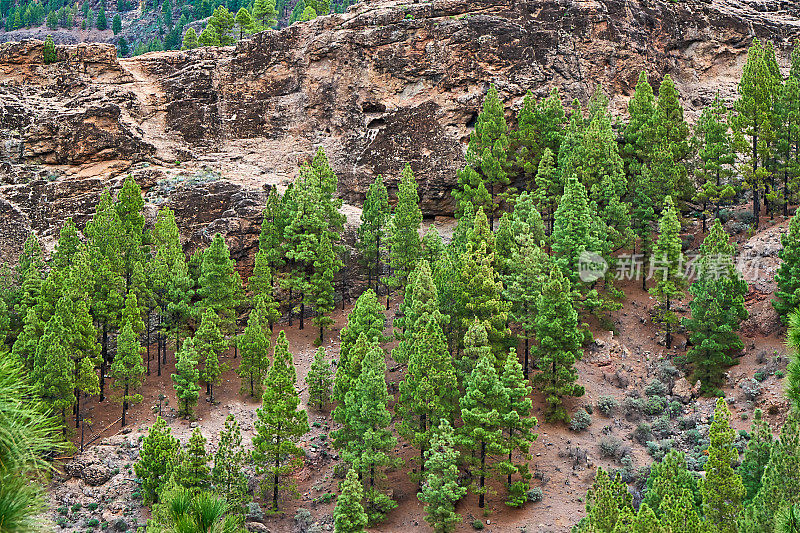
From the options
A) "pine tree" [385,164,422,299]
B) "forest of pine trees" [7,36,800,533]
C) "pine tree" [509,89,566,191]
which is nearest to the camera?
"forest of pine trees" [7,36,800,533]

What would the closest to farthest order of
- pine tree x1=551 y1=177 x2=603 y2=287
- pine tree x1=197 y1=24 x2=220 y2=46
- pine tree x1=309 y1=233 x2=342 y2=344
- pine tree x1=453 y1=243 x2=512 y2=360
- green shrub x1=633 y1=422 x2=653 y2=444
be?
green shrub x1=633 y1=422 x2=653 y2=444, pine tree x1=453 y1=243 x2=512 y2=360, pine tree x1=551 y1=177 x2=603 y2=287, pine tree x1=309 y1=233 x2=342 y2=344, pine tree x1=197 y1=24 x2=220 y2=46

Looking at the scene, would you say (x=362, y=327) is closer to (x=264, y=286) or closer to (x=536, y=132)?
(x=264, y=286)

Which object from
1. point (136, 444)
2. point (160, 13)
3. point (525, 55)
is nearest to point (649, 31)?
point (525, 55)

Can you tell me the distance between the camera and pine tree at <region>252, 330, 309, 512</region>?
43.0 meters

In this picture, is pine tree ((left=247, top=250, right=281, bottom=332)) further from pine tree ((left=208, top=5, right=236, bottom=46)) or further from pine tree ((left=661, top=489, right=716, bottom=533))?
pine tree ((left=208, top=5, right=236, bottom=46))

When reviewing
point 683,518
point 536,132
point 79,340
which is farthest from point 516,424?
point 536,132

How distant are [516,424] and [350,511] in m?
9.06

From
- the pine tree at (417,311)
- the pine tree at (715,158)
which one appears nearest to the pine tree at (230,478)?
the pine tree at (417,311)

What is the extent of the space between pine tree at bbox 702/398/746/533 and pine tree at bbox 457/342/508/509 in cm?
1097

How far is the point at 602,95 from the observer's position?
67.4 m

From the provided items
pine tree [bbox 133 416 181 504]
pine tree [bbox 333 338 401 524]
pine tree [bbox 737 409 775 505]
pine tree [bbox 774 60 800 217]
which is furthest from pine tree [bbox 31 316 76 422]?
pine tree [bbox 774 60 800 217]

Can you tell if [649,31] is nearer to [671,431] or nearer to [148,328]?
[671,431]

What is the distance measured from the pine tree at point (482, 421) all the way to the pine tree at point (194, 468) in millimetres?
12702

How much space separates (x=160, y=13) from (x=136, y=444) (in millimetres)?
159512
